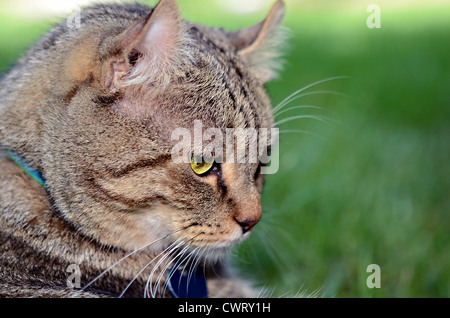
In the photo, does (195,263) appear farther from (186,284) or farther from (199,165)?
(199,165)

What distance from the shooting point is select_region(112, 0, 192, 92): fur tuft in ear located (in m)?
1.67

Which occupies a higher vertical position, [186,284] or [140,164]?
[140,164]

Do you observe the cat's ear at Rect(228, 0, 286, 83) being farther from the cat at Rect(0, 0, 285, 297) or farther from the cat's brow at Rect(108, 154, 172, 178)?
the cat's brow at Rect(108, 154, 172, 178)

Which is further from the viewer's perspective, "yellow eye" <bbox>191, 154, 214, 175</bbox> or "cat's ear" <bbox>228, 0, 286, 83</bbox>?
"cat's ear" <bbox>228, 0, 286, 83</bbox>

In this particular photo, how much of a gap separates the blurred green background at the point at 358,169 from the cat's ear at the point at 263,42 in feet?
1.00

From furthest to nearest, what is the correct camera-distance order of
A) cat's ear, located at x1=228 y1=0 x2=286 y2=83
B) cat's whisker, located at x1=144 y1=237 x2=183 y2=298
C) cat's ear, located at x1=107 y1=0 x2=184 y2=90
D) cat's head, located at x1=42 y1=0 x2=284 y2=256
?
cat's ear, located at x1=228 y1=0 x2=286 y2=83 → cat's whisker, located at x1=144 y1=237 x2=183 y2=298 → cat's head, located at x1=42 y1=0 x2=284 y2=256 → cat's ear, located at x1=107 y1=0 x2=184 y2=90

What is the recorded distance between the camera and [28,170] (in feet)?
6.19

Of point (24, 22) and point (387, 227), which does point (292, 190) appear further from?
point (24, 22)

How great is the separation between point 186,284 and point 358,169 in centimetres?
207

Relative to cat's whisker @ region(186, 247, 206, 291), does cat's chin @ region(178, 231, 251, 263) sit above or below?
above

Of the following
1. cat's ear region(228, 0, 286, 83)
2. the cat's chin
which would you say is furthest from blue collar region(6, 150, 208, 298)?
cat's ear region(228, 0, 286, 83)

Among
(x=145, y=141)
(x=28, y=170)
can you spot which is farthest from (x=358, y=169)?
(x=28, y=170)

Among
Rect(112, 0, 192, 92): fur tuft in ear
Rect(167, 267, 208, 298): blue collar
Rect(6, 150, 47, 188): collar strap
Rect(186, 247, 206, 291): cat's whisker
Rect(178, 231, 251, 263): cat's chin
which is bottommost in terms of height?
Rect(167, 267, 208, 298): blue collar
